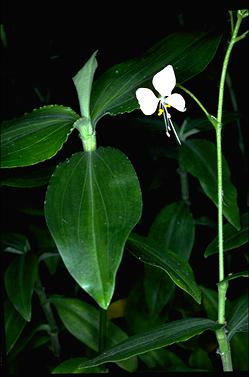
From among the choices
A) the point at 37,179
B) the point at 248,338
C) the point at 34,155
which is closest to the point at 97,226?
the point at 34,155

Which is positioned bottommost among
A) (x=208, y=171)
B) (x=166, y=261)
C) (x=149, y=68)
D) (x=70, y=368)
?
(x=70, y=368)

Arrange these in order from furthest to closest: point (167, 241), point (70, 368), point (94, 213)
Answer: point (167, 241)
point (70, 368)
point (94, 213)

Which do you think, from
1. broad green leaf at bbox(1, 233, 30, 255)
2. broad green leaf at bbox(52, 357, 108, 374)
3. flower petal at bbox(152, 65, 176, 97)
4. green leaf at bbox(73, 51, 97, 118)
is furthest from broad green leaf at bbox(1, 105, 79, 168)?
broad green leaf at bbox(52, 357, 108, 374)

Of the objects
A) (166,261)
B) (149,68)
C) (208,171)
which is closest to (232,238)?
(208,171)

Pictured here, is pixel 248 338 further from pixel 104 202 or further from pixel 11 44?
pixel 11 44

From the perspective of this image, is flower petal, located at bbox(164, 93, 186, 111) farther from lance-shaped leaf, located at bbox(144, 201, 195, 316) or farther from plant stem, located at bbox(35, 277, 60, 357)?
plant stem, located at bbox(35, 277, 60, 357)

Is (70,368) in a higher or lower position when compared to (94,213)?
lower

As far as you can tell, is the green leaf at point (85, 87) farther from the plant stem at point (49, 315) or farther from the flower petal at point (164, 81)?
the plant stem at point (49, 315)

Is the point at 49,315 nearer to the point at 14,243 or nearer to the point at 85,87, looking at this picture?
the point at 14,243
